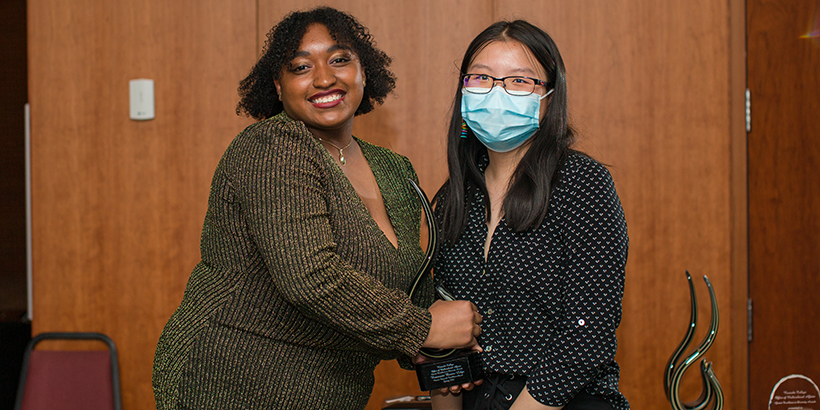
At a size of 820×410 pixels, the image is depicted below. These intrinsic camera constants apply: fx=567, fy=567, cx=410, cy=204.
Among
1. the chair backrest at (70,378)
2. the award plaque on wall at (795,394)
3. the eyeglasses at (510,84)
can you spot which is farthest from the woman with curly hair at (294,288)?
the award plaque on wall at (795,394)

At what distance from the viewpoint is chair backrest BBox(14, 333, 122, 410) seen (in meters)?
2.32

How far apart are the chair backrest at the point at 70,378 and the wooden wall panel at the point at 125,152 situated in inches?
2.4

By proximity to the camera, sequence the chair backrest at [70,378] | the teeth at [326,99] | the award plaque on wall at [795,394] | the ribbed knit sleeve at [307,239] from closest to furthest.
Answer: the ribbed knit sleeve at [307,239]
the teeth at [326,99]
the award plaque on wall at [795,394]
the chair backrest at [70,378]

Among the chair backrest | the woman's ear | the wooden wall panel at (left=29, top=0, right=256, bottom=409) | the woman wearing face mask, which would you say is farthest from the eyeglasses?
the chair backrest

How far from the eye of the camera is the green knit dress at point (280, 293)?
1.12 meters

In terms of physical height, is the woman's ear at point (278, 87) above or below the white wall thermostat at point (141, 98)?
below

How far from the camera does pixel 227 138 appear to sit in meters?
2.41

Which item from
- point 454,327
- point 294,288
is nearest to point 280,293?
point 294,288

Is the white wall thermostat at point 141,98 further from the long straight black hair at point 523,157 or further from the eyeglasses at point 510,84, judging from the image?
the eyeglasses at point 510,84

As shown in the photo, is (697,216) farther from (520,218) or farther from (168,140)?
(168,140)

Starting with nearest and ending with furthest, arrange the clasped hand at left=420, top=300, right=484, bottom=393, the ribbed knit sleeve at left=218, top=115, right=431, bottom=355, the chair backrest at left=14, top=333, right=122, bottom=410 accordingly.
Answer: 1. the ribbed knit sleeve at left=218, top=115, right=431, bottom=355
2. the clasped hand at left=420, top=300, right=484, bottom=393
3. the chair backrest at left=14, top=333, right=122, bottom=410

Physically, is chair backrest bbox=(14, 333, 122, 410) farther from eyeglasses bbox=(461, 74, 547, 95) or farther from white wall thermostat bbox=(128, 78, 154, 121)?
eyeglasses bbox=(461, 74, 547, 95)

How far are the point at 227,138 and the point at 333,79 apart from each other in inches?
48.5

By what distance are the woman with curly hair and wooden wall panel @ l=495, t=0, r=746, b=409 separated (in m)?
1.39
